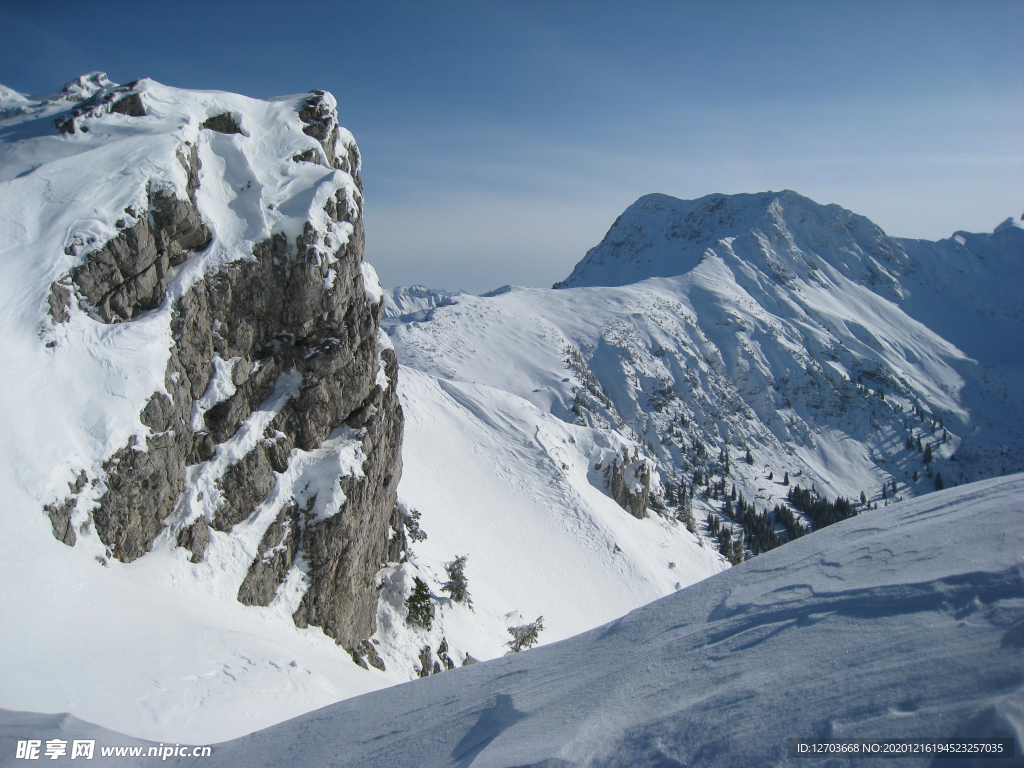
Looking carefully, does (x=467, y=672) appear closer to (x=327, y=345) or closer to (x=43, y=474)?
(x=43, y=474)

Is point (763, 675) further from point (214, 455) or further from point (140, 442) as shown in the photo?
point (214, 455)

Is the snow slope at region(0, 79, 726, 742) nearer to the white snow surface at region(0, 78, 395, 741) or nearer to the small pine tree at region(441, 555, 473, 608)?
the white snow surface at region(0, 78, 395, 741)

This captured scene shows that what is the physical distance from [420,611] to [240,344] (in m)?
14.9

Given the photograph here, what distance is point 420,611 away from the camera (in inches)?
1032

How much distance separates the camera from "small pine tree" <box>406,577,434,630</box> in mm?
26047

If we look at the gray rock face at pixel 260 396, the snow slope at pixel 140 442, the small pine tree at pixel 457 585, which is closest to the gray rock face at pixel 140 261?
the gray rock face at pixel 260 396

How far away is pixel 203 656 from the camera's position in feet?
45.7

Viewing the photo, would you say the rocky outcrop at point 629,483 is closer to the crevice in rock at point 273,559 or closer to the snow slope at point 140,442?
the snow slope at point 140,442

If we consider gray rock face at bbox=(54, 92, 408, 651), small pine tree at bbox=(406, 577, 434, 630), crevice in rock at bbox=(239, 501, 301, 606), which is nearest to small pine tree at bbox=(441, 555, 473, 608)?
small pine tree at bbox=(406, 577, 434, 630)

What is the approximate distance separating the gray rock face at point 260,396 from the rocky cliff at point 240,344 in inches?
2.2

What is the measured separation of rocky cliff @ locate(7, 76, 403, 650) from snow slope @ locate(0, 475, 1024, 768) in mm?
13783

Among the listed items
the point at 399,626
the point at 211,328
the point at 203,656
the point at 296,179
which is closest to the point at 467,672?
the point at 203,656

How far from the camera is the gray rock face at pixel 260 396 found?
17797 millimetres

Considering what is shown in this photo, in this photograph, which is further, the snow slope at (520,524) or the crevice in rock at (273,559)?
the snow slope at (520,524)
